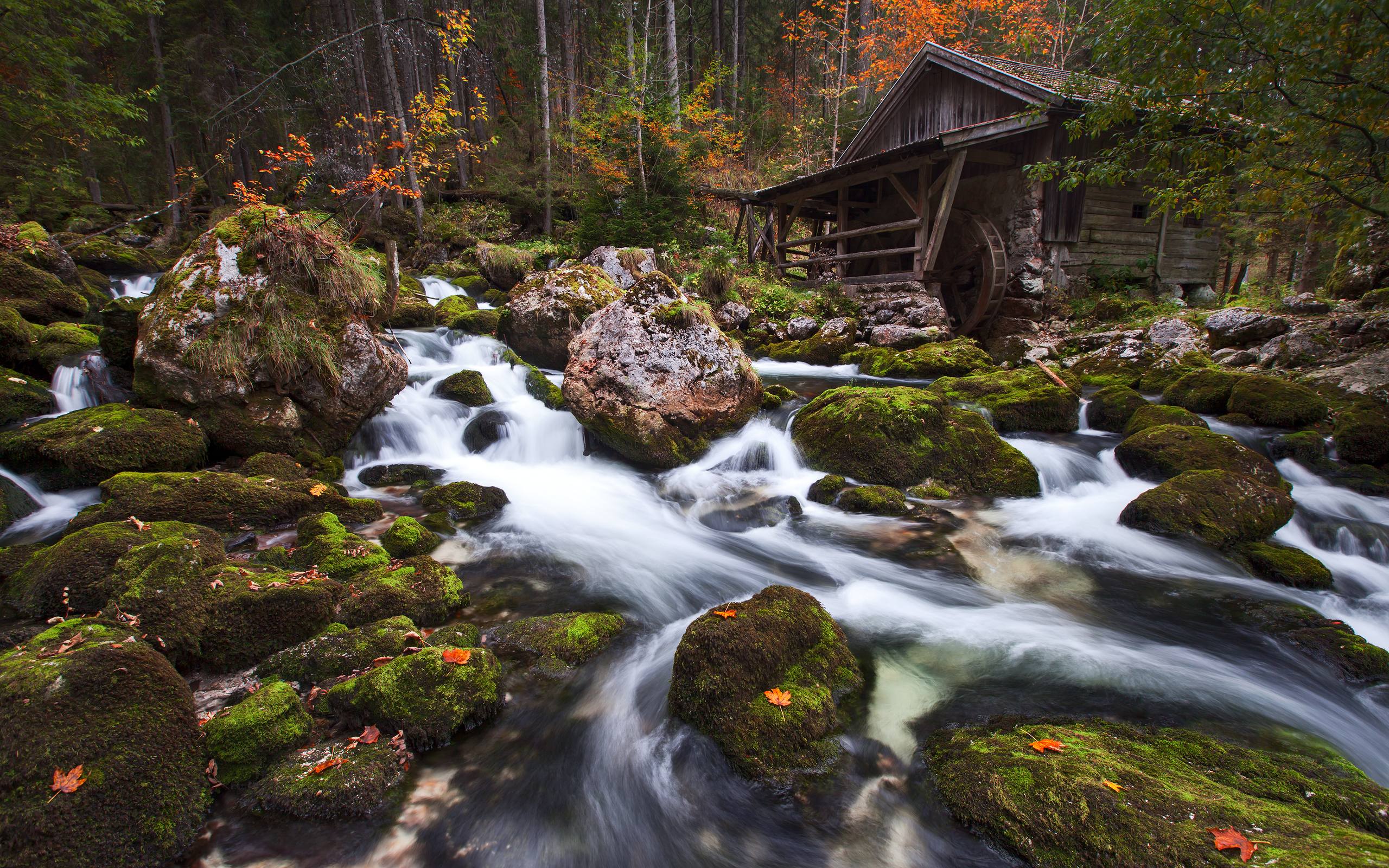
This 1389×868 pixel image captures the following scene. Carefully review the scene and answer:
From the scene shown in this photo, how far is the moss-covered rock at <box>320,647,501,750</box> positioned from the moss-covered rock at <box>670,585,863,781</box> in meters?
1.07

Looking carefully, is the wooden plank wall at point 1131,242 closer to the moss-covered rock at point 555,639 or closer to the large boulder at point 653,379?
the large boulder at point 653,379

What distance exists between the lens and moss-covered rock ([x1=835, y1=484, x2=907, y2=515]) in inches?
A: 234

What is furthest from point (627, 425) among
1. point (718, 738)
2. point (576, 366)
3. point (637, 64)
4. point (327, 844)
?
point (637, 64)

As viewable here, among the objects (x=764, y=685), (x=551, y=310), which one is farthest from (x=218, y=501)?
(x=551, y=310)

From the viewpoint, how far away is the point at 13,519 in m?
4.66

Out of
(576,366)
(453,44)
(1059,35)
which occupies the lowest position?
(576,366)

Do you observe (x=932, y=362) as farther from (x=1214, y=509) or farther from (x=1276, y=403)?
(x=1214, y=509)

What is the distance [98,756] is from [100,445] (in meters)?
4.49

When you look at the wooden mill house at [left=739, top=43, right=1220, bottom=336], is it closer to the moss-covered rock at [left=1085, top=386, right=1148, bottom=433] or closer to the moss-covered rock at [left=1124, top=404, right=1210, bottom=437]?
the moss-covered rock at [left=1085, top=386, right=1148, bottom=433]

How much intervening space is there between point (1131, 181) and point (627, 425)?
13.7m

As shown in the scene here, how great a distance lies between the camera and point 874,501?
5949mm

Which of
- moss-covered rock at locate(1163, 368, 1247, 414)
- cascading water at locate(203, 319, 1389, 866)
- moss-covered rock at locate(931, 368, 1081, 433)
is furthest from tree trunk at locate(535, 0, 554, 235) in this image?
moss-covered rock at locate(1163, 368, 1247, 414)

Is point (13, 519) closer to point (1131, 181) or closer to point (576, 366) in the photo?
point (576, 366)

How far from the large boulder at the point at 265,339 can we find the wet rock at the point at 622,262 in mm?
6890
